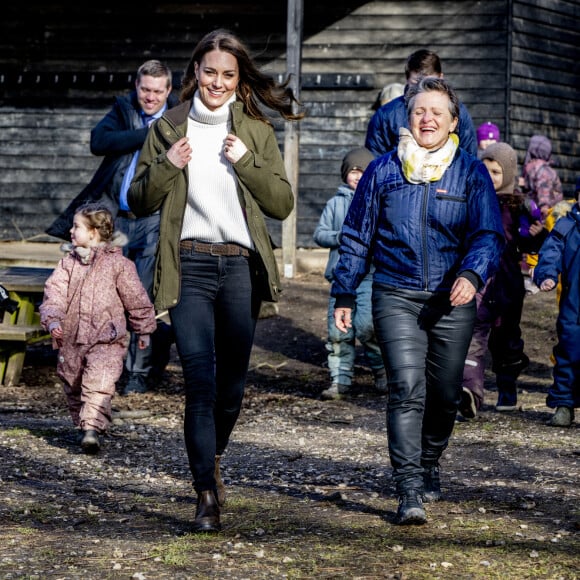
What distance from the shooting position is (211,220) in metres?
5.07

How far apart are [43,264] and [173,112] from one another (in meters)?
7.49

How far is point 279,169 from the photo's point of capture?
17.0ft

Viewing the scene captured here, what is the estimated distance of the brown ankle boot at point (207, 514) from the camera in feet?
16.2

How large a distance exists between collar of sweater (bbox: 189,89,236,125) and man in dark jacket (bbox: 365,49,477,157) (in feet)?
10.2

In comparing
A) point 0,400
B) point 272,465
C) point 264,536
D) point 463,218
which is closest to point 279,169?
point 463,218

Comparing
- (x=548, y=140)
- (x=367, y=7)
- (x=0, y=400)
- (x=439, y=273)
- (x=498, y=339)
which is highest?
(x=367, y=7)

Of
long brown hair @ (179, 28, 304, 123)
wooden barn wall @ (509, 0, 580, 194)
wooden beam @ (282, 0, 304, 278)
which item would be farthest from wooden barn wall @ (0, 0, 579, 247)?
long brown hair @ (179, 28, 304, 123)

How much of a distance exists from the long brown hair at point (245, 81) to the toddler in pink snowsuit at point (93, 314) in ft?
7.55

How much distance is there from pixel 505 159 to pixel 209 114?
381 cm

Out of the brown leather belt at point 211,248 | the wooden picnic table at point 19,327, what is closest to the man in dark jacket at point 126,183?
the wooden picnic table at point 19,327

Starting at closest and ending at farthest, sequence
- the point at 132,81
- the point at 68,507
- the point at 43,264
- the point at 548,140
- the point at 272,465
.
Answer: the point at 68,507
the point at 272,465
the point at 43,264
the point at 548,140
the point at 132,81

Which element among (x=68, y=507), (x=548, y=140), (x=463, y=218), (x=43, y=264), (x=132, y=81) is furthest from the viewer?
(x=132, y=81)

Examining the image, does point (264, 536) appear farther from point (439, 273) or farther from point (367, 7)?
point (367, 7)

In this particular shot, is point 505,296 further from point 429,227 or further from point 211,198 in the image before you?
point 211,198
